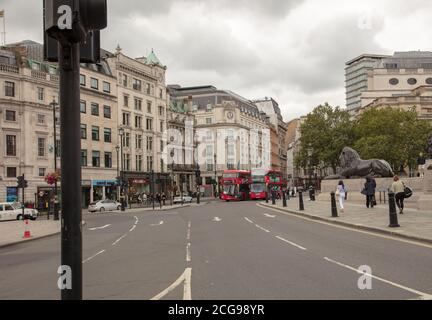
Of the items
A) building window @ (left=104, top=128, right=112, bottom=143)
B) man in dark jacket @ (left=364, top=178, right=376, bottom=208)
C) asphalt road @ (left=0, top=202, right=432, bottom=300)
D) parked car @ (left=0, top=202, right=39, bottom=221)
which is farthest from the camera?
building window @ (left=104, top=128, right=112, bottom=143)

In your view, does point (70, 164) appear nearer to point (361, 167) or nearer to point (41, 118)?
point (361, 167)

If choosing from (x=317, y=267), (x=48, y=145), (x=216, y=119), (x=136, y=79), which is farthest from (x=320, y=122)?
(x=317, y=267)

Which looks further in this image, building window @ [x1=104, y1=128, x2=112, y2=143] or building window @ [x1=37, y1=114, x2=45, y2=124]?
building window @ [x1=104, y1=128, x2=112, y2=143]

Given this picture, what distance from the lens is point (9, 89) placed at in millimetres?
51375

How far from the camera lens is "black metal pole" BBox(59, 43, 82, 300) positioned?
266 cm

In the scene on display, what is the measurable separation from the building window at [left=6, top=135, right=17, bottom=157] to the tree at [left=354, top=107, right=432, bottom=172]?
48657 mm

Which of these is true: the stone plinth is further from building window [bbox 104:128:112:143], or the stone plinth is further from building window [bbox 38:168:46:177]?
building window [bbox 104:128:112:143]

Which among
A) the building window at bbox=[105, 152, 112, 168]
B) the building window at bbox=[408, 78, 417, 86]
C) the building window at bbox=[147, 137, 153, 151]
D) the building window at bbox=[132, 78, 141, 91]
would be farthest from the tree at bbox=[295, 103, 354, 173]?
the building window at bbox=[105, 152, 112, 168]

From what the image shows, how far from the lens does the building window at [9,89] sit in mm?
51084

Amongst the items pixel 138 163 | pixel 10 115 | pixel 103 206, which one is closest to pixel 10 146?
pixel 10 115

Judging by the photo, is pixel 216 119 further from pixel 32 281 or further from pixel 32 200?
pixel 32 281

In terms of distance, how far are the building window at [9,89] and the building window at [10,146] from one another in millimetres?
4609

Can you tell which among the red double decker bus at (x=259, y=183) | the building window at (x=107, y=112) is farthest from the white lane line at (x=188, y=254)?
the building window at (x=107, y=112)
